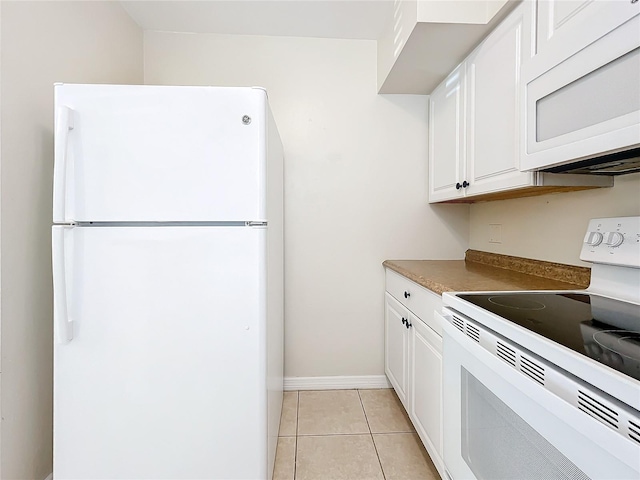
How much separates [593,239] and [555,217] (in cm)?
42

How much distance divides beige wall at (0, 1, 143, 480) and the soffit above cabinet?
1.62 metres

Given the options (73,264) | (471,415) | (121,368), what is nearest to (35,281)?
(73,264)

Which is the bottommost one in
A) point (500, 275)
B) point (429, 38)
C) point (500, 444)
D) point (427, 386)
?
point (427, 386)

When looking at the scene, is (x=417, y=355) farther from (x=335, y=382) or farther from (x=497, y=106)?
(x=497, y=106)

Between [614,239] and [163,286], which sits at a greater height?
[614,239]

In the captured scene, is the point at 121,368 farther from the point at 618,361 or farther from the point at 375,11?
the point at 375,11

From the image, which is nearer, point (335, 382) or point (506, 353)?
point (506, 353)

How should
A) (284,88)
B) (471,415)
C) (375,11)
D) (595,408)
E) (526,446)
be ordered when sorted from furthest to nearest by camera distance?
(284,88), (375,11), (471,415), (526,446), (595,408)

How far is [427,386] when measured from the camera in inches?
60.0

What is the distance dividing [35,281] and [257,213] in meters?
1.00

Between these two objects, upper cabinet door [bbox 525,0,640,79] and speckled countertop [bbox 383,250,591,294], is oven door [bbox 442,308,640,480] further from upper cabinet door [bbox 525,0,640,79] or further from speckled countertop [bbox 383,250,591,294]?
upper cabinet door [bbox 525,0,640,79]

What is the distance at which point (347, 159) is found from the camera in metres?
2.32

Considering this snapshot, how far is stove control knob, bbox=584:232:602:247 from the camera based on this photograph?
119cm

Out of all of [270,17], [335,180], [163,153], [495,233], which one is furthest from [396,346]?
[270,17]
